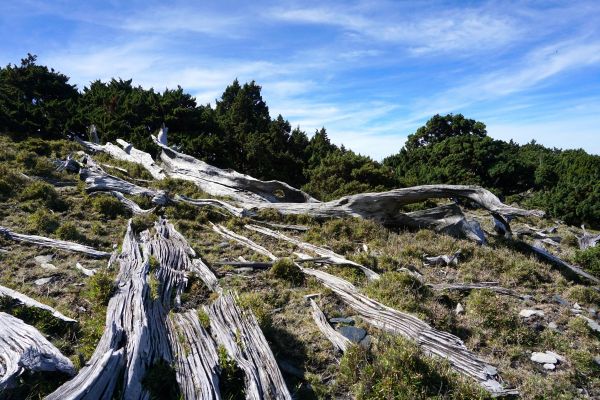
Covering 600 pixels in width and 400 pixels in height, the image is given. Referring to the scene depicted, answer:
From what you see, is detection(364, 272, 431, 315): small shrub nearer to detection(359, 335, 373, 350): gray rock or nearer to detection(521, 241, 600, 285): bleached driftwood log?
detection(359, 335, 373, 350): gray rock

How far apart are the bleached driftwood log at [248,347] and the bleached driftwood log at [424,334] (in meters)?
2.14

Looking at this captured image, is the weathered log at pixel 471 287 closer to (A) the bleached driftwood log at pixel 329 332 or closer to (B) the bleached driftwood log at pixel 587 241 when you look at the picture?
(A) the bleached driftwood log at pixel 329 332

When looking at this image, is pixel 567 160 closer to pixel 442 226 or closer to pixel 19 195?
pixel 442 226

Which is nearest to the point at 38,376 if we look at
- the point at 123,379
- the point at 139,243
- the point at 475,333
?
the point at 123,379

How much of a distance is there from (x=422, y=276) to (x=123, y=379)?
643 cm

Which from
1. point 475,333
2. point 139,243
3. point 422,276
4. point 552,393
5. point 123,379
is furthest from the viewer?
point 139,243

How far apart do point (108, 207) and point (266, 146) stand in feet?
53.2

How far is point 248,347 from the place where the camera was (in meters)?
5.42

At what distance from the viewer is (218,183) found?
1630cm

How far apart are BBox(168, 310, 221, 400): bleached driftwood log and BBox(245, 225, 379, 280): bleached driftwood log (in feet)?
12.9

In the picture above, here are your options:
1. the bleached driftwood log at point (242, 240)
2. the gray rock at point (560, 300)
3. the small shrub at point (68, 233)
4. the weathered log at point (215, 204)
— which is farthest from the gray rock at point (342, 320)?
the small shrub at point (68, 233)

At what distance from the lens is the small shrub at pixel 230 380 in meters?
4.86

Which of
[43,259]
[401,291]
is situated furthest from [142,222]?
[401,291]

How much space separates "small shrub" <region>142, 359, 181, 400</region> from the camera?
15.1 feet
